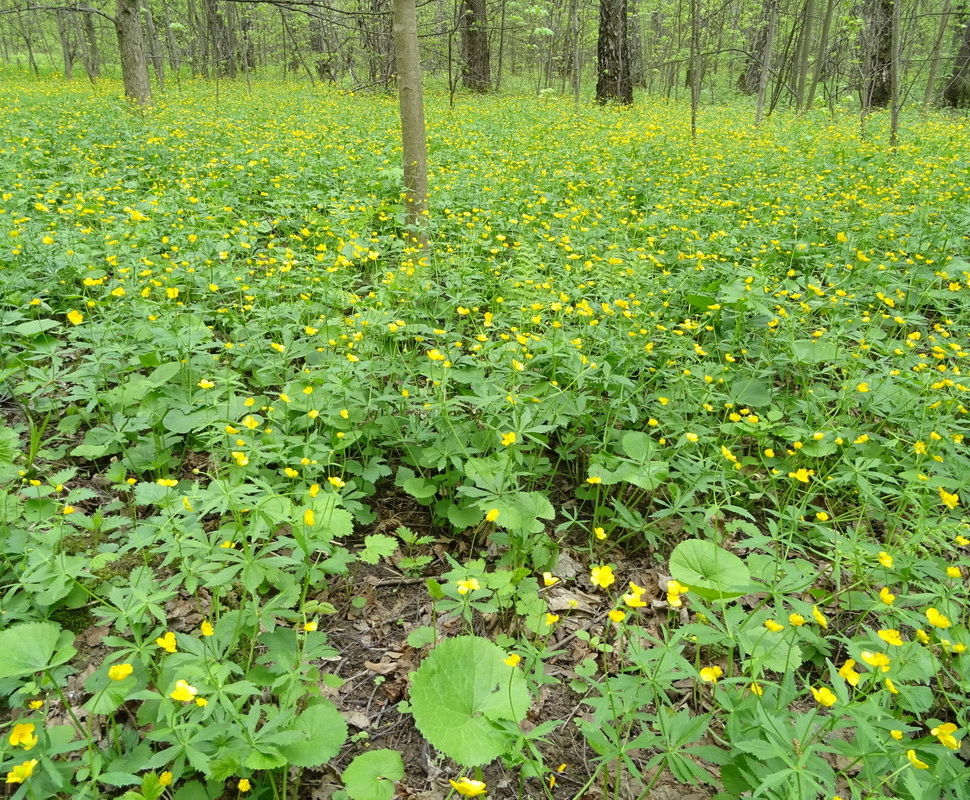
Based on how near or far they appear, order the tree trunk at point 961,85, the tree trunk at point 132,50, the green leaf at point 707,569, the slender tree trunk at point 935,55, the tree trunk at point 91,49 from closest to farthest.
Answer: the green leaf at point 707,569
the tree trunk at point 132,50
the slender tree trunk at point 935,55
the tree trunk at point 961,85
the tree trunk at point 91,49

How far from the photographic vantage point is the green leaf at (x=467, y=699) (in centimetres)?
155

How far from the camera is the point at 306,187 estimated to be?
6035 mm

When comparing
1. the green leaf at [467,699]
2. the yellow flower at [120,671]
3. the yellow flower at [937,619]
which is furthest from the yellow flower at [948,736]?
the yellow flower at [120,671]

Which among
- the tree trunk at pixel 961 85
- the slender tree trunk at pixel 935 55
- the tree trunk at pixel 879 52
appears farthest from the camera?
the tree trunk at pixel 961 85

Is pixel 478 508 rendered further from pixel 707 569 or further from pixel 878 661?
pixel 878 661

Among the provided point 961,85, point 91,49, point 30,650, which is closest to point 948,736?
point 30,650

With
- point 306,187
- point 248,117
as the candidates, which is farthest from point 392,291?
point 248,117

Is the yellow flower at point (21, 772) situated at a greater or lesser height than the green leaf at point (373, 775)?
greater

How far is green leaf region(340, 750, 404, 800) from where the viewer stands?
1562 mm

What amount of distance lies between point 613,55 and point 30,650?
684 inches

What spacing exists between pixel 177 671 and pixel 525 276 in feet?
8.92

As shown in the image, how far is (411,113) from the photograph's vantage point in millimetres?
4438

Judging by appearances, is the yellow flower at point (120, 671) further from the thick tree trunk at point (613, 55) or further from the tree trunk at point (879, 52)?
the thick tree trunk at point (613, 55)

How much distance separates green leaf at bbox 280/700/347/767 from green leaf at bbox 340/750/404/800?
0.08 metres
